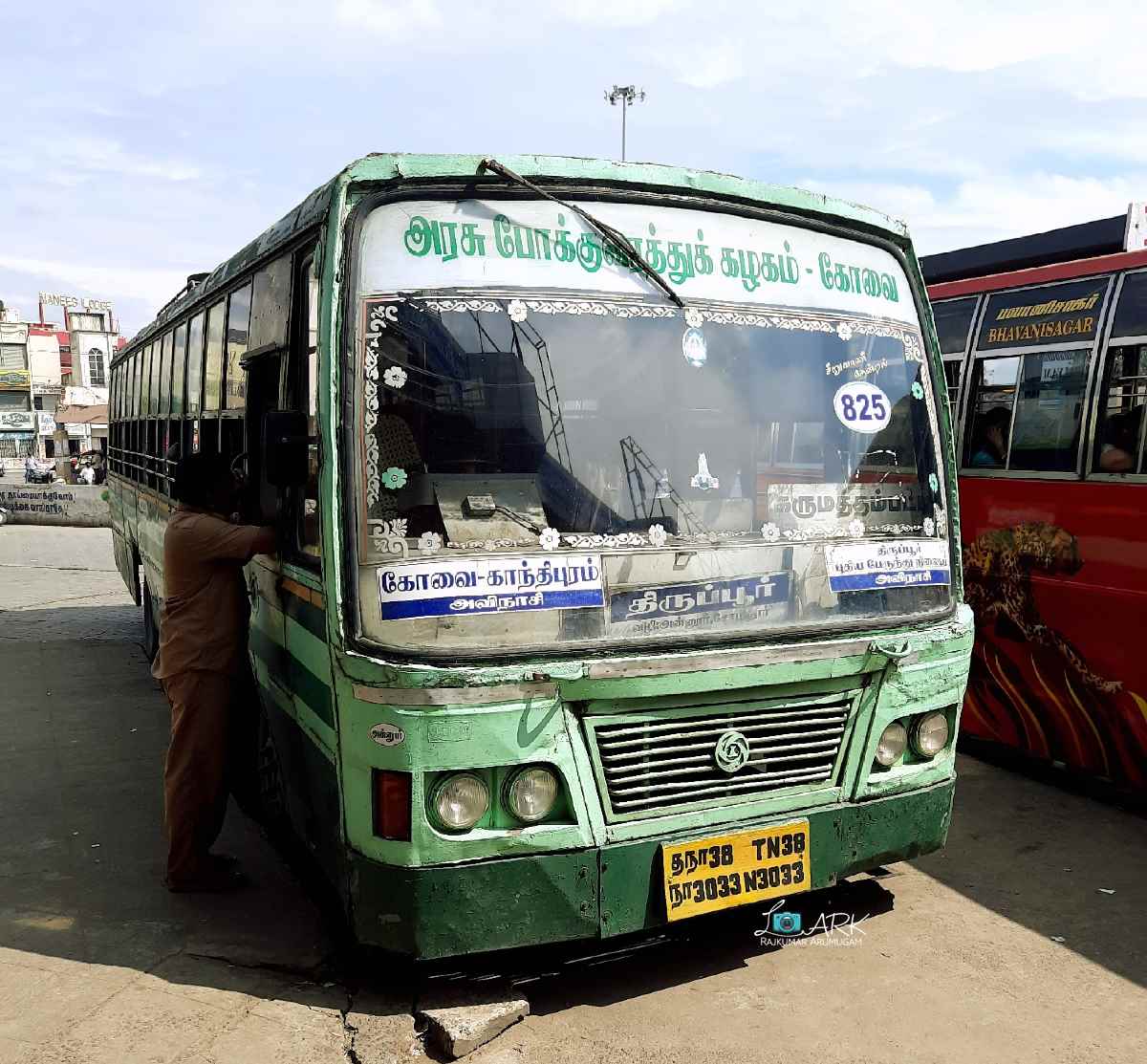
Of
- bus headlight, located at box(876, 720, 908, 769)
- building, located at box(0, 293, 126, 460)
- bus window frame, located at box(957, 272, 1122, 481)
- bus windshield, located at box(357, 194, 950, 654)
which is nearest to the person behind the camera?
bus windshield, located at box(357, 194, 950, 654)

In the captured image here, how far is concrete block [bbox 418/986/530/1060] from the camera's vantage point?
136 inches

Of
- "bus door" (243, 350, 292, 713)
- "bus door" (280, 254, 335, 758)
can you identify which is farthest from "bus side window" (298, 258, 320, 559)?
"bus door" (243, 350, 292, 713)

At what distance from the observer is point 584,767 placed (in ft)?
11.3

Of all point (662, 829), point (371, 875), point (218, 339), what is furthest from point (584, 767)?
point (218, 339)

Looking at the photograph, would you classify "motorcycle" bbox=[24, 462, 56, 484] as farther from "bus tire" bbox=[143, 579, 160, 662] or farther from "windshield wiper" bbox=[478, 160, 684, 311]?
"windshield wiper" bbox=[478, 160, 684, 311]

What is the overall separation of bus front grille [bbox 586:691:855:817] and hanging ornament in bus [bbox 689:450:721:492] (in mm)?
745

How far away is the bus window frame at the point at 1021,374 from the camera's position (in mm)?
5809

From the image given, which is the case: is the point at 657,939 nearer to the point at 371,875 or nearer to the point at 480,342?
the point at 371,875

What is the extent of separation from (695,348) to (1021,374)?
3.29 meters

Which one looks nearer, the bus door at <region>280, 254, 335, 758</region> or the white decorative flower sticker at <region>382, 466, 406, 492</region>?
the white decorative flower sticker at <region>382, 466, 406, 492</region>

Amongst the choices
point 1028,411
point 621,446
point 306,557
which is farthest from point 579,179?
point 1028,411

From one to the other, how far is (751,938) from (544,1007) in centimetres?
93

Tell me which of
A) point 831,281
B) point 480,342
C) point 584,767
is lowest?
point 584,767

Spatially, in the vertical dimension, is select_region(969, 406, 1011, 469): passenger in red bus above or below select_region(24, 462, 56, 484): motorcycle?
above
